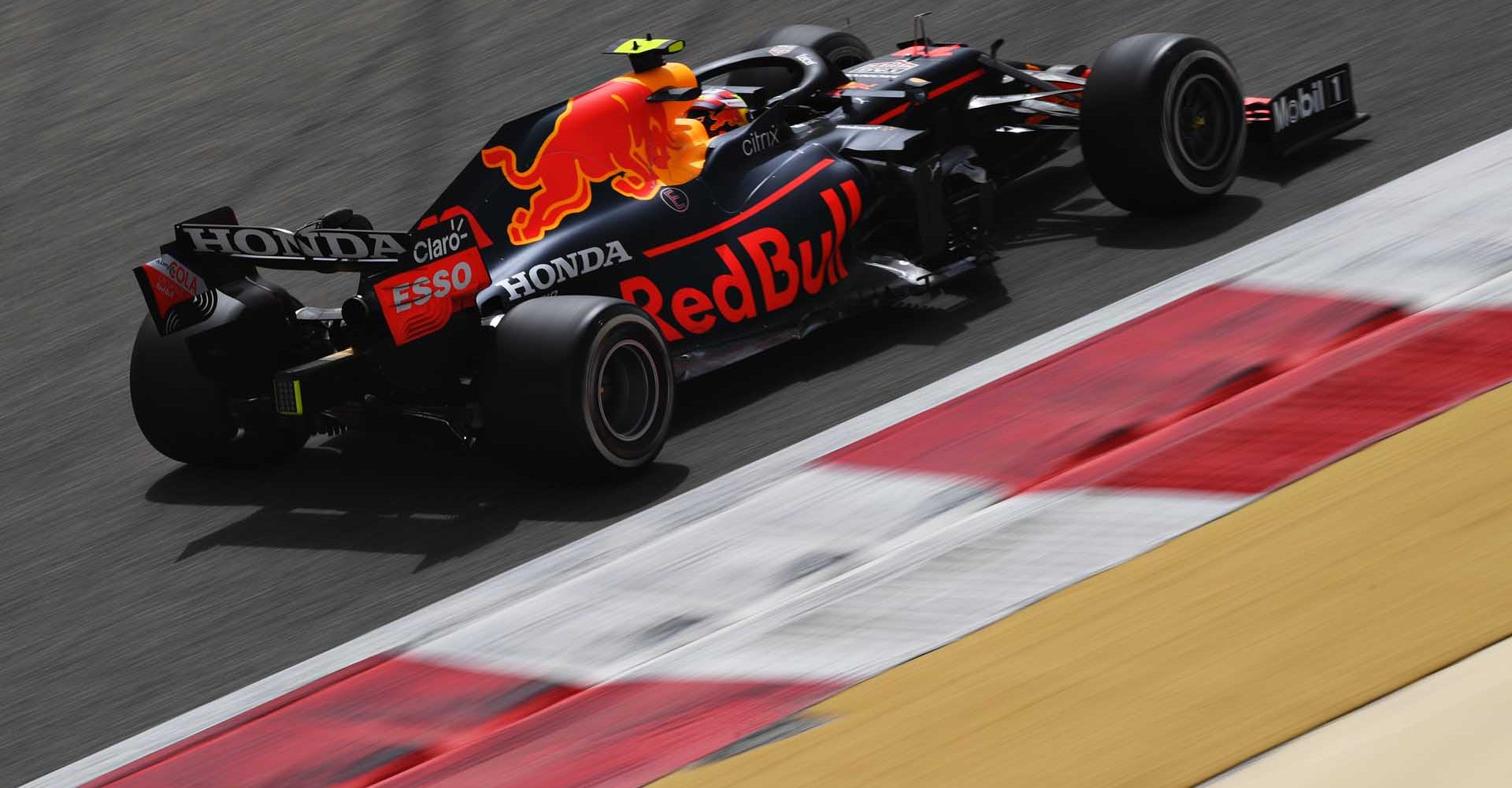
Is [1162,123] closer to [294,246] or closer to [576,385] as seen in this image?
[576,385]

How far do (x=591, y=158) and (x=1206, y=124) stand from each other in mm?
2640

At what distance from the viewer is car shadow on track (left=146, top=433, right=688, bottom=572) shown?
19.0 ft

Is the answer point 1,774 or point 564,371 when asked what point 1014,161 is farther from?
point 1,774

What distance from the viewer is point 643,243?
6.38 m

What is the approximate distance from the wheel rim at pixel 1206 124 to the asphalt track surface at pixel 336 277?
9.6 inches

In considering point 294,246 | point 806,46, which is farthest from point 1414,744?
point 806,46

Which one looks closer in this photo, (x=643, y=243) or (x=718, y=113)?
(x=643, y=243)

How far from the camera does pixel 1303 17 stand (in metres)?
9.35

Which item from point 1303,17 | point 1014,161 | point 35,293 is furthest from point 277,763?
point 1303,17

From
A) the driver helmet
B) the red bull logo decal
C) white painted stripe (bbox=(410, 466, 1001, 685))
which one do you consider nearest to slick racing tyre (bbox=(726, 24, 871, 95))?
the driver helmet

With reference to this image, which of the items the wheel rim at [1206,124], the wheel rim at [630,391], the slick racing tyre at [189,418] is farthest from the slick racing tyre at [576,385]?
Answer: the wheel rim at [1206,124]

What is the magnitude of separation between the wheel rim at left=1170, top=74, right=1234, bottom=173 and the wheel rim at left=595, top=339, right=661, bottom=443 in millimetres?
2679

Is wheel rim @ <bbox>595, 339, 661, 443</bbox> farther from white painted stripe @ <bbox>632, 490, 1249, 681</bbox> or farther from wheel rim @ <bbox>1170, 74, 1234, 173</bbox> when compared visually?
wheel rim @ <bbox>1170, 74, 1234, 173</bbox>

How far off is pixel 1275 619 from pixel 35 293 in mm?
6930
